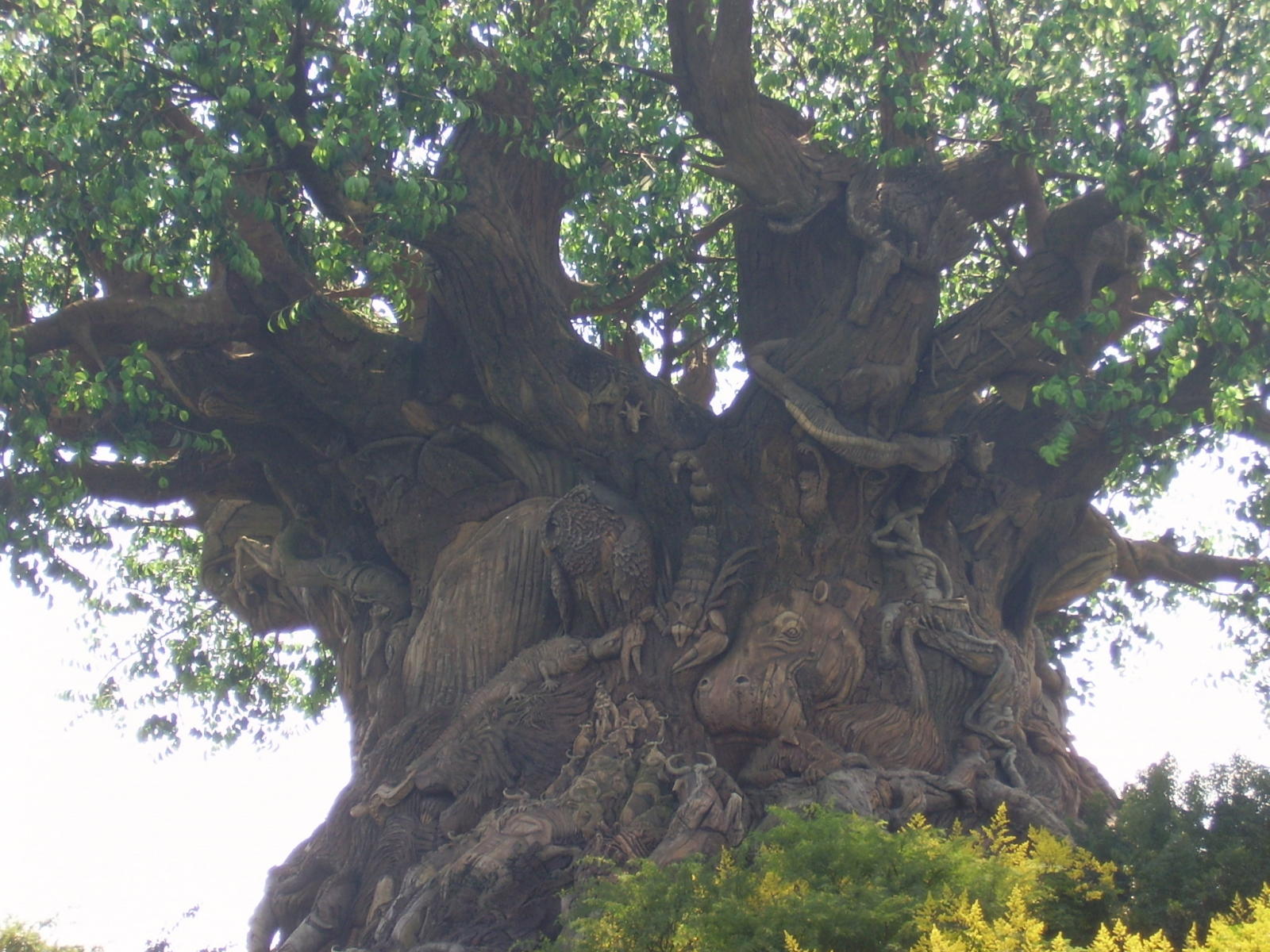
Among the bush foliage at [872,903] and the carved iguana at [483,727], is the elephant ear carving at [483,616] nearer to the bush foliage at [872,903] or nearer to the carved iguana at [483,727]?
the carved iguana at [483,727]

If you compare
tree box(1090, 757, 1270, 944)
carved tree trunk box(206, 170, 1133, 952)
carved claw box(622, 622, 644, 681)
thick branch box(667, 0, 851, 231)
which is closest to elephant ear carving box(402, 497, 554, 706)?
carved tree trunk box(206, 170, 1133, 952)

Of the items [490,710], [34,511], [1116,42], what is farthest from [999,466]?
[34,511]

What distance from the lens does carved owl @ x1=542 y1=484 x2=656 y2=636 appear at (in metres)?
7.93

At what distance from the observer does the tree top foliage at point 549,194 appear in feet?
23.5

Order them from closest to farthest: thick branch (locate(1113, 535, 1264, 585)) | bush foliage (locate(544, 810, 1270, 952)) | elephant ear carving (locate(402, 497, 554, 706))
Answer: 1. bush foliage (locate(544, 810, 1270, 952))
2. elephant ear carving (locate(402, 497, 554, 706))
3. thick branch (locate(1113, 535, 1264, 585))

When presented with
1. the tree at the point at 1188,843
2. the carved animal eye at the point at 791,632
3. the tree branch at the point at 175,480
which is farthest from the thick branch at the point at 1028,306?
the tree branch at the point at 175,480

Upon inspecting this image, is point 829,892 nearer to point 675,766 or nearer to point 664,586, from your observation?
point 675,766

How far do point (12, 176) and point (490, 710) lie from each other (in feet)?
13.4

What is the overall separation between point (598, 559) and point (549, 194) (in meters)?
2.70

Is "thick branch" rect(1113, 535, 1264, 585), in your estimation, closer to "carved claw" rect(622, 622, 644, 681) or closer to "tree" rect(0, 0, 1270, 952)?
"tree" rect(0, 0, 1270, 952)

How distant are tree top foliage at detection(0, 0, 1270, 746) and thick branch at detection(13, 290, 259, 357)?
2 cm

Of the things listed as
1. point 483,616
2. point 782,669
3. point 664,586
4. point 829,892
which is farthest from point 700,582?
point 829,892

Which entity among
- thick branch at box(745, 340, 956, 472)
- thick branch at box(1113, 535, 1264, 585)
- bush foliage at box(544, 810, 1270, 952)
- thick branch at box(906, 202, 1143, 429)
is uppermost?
thick branch at box(906, 202, 1143, 429)

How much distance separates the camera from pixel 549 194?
29.6 ft
